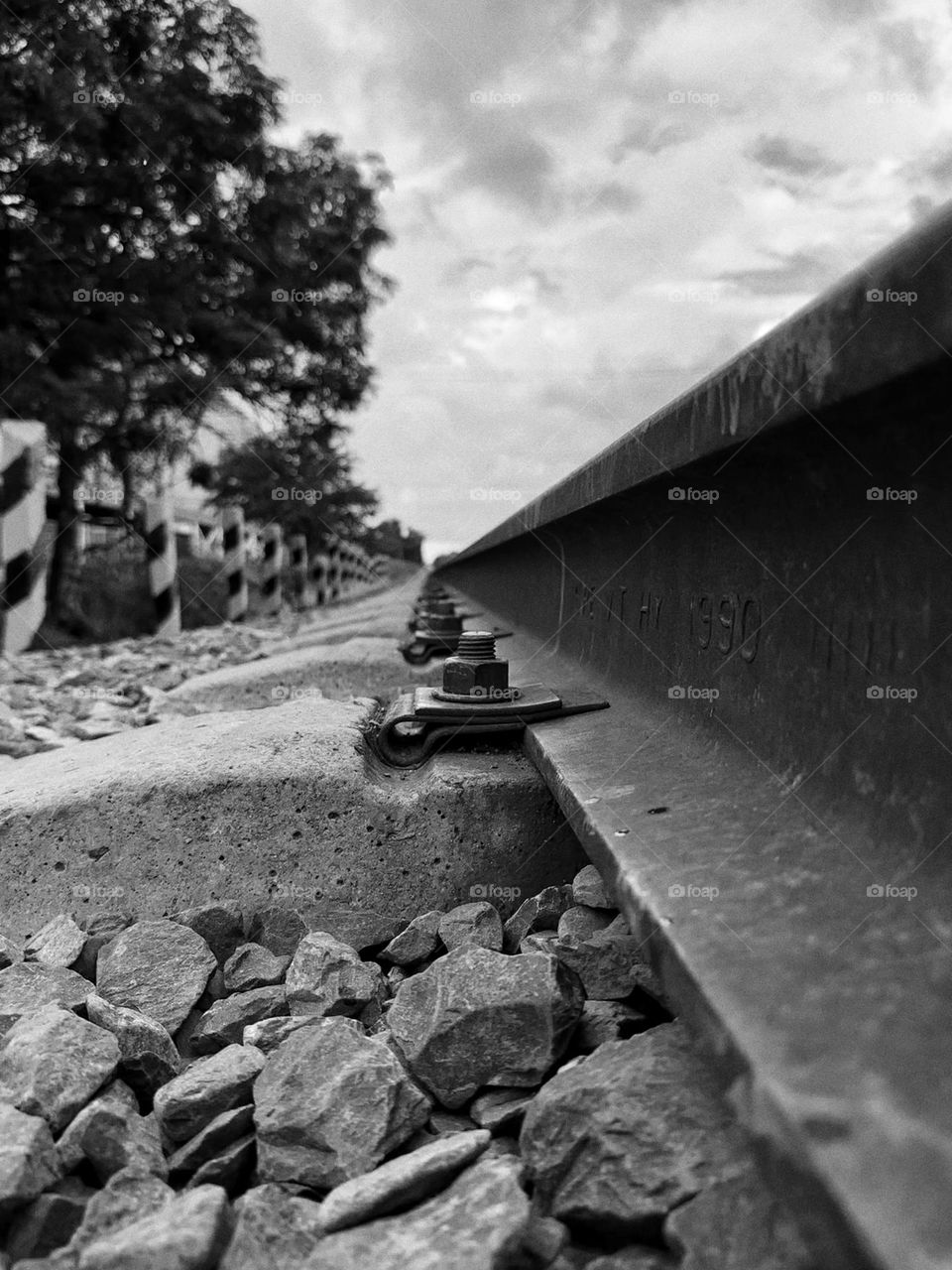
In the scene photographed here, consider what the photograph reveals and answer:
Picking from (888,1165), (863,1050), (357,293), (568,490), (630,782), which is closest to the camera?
(888,1165)

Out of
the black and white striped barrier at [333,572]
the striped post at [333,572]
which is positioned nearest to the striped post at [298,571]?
the black and white striped barrier at [333,572]

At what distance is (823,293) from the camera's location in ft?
3.04

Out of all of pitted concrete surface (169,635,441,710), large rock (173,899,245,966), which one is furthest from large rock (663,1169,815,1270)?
pitted concrete surface (169,635,441,710)

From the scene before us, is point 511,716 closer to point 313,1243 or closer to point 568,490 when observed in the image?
point 568,490

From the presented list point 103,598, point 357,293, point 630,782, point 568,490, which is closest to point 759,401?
point 630,782

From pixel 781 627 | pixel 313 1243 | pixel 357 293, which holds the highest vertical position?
pixel 357 293

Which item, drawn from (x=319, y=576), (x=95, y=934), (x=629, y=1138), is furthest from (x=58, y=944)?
(x=319, y=576)

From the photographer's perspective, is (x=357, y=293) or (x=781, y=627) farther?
(x=357, y=293)

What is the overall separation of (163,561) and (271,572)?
15.1 ft

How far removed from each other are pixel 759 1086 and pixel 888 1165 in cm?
9

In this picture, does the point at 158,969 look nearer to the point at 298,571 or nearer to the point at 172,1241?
the point at 172,1241

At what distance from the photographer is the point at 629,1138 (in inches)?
37.2

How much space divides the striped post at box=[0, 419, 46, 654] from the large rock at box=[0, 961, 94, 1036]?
6.63 metres

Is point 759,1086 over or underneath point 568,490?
underneath
